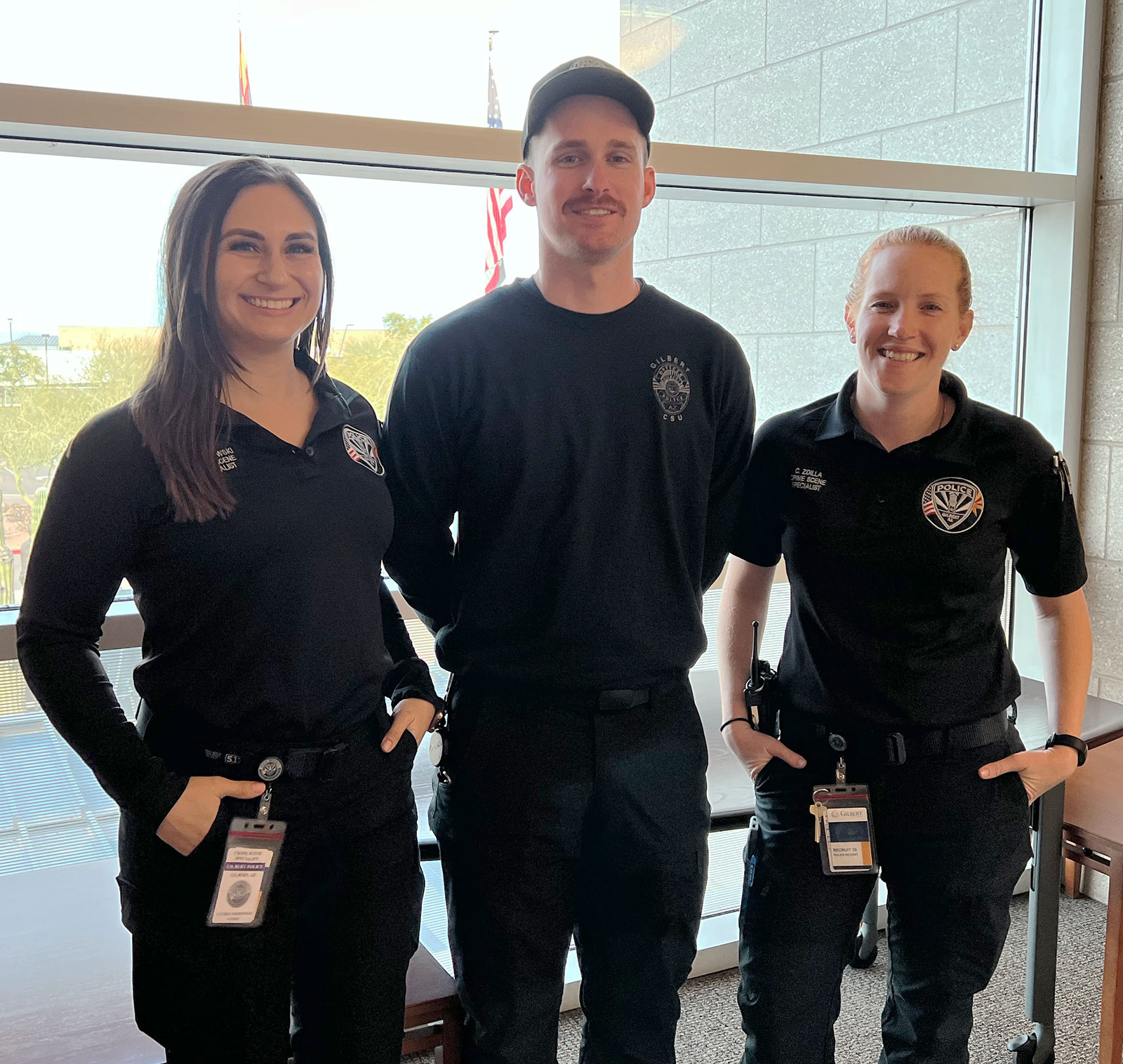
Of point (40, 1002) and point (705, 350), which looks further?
point (705, 350)

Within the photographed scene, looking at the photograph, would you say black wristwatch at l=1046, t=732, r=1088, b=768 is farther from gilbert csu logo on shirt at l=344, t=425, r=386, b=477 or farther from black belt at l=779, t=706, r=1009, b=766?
gilbert csu logo on shirt at l=344, t=425, r=386, b=477

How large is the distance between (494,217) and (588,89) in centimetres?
62

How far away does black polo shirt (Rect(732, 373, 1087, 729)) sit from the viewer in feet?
5.11

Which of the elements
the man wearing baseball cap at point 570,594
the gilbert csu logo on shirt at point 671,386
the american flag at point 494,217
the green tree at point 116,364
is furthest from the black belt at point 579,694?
the american flag at point 494,217

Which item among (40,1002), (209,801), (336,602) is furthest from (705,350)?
(40,1002)

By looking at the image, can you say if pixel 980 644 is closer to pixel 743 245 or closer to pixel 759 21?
pixel 743 245

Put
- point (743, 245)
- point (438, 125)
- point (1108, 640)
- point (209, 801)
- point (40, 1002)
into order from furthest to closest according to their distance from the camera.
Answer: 1. point (1108, 640)
2. point (743, 245)
3. point (438, 125)
4. point (40, 1002)
5. point (209, 801)

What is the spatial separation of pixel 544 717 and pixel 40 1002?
2.65 ft

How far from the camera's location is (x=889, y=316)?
1.58 metres

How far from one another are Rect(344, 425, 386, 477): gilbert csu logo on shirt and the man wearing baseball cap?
0.29 feet

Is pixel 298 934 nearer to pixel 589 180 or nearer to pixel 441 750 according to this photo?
pixel 441 750

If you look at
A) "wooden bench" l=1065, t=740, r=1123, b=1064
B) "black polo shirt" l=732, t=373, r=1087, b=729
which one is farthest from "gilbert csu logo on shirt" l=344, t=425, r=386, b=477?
"wooden bench" l=1065, t=740, r=1123, b=1064

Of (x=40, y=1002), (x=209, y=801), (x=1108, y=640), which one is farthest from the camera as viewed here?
(x=1108, y=640)

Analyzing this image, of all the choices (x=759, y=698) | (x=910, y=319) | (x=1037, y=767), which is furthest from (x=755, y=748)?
(x=910, y=319)
